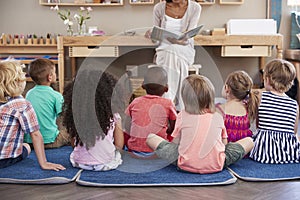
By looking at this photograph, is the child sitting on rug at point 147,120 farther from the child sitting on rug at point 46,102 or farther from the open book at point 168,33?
the open book at point 168,33

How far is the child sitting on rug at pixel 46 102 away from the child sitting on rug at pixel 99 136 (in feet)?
1.38

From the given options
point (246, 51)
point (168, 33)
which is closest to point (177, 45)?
point (168, 33)

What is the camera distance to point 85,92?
204 cm

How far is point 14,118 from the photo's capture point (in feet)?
6.85

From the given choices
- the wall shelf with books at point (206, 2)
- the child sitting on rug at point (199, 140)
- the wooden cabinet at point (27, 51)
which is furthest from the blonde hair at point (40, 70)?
the wall shelf with books at point (206, 2)

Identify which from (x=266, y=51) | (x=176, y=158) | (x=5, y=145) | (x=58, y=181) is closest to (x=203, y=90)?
(x=176, y=158)

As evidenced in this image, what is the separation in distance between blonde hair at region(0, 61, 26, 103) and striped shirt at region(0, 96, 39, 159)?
3cm

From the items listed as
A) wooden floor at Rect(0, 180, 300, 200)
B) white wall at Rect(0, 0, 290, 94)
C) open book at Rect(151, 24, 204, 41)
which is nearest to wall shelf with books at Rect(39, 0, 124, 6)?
white wall at Rect(0, 0, 290, 94)

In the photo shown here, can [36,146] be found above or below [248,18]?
below

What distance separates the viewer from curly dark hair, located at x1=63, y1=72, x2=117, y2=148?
2.07m

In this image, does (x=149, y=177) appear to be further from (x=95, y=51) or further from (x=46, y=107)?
(x=95, y=51)

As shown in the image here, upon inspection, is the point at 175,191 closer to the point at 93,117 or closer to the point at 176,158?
the point at 176,158

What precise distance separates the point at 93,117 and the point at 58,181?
0.35 meters

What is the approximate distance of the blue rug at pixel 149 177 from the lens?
75.0 inches
